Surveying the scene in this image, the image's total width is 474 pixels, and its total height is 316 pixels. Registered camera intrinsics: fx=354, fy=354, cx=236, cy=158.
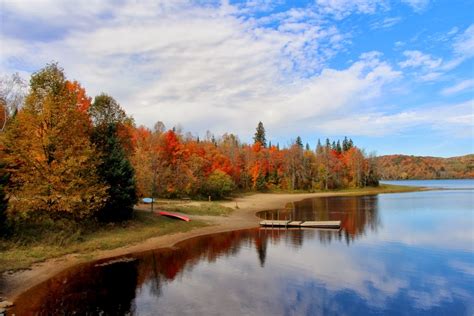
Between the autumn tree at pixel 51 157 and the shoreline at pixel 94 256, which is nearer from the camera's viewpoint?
the shoreline at pixel 94 256

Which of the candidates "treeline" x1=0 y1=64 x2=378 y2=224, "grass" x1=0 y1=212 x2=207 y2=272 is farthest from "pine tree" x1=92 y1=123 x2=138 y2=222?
"grass" x1=0 y1=212 x2=207 y2=272

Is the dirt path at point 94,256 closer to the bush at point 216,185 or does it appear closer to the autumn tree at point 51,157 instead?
the autumn tree at point 51,157

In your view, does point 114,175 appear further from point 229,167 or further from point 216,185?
A: point 229,167

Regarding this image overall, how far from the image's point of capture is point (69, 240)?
29297 millimetres

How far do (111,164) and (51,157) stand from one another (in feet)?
18.8

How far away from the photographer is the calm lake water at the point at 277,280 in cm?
1914

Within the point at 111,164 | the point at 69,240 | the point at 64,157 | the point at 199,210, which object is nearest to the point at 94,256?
the point at 69,240

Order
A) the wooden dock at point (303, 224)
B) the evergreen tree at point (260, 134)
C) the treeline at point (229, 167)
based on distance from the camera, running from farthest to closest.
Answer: the evergreen tree at point (260, 134) < the treeline at point (229, 167) < the wooden dock at point (303, 224)

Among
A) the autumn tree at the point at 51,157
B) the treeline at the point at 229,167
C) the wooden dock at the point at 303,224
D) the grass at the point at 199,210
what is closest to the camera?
the autumn tree at the point at 51,157

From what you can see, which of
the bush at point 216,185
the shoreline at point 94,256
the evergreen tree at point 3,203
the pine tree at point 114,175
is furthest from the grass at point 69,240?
the bush at point 216,185

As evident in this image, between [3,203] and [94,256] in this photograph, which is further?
[94,256]

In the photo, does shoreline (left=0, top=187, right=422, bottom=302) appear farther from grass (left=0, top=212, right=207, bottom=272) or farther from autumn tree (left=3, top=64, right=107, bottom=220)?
autumn tree (left=3, top=64, right=107, bottom=220)

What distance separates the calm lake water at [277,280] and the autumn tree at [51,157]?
284 inches

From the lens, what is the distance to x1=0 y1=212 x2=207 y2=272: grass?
25016 mm
